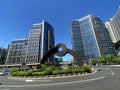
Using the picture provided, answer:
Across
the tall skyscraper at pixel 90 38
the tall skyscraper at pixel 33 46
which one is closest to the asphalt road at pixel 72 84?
the tall skyscraper at pixel 33 46

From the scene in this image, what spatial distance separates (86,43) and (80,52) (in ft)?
45.3

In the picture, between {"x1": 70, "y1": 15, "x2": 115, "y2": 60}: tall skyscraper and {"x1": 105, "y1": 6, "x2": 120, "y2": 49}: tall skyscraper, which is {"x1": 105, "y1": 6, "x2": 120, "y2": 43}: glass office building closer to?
{"x1": 105, "y1": 6, "x2": 120, "y2": 49}: tall skyscraper

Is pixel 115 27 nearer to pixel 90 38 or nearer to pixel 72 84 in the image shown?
pixel 90 38

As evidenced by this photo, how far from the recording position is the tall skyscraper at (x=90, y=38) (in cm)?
13277

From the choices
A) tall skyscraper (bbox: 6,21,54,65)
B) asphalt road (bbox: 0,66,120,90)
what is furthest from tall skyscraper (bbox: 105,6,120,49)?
asphalt road (bbox: 0,66,120,90)

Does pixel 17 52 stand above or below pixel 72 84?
above

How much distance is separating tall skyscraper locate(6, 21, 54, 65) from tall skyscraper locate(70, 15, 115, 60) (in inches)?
1438

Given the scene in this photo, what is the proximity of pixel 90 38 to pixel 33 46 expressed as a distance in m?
70.4

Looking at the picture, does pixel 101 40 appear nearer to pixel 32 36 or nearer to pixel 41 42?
pixel 41 42

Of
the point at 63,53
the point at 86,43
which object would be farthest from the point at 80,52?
the point at 63,53

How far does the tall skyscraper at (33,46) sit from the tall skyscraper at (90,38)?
36.5m

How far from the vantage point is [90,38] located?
14250 centimetres

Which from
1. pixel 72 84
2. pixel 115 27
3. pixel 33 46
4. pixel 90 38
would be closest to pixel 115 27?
pixel 115 27

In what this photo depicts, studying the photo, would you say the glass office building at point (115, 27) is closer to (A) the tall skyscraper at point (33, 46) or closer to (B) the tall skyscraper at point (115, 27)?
(B) the tall skyscraper at point (115, 27)
